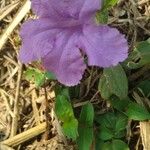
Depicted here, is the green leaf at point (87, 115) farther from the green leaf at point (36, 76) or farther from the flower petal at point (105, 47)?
the flower petal at point (105, 47)

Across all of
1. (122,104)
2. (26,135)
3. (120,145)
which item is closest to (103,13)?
(122,104)

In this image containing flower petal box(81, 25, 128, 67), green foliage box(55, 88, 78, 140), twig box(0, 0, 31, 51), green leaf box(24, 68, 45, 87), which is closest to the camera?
flower petal box(81, 25, 128, 67)

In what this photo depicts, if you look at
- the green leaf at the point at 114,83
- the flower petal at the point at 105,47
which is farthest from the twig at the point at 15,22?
the flower petal at the point at 105,47

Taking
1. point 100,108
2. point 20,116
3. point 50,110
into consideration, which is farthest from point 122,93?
point 20,116

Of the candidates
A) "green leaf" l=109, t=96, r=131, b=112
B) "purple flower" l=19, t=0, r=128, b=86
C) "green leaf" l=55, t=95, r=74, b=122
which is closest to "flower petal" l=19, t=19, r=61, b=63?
"purple flower" l=19, t=0, r=128, b=86

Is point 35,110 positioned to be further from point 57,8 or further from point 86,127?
point 57,8

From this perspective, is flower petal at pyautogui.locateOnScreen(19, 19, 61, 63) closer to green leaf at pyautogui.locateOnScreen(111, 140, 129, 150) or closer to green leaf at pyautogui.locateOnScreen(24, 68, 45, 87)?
green leaf at pyautogui.locateOnScreen(24, 68, 45, 87)

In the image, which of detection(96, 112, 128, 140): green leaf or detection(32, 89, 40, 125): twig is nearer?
detection(96, 112, 128, 140): green leaf
